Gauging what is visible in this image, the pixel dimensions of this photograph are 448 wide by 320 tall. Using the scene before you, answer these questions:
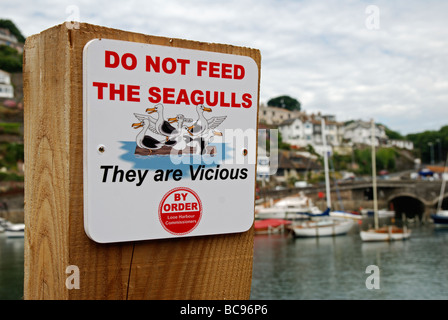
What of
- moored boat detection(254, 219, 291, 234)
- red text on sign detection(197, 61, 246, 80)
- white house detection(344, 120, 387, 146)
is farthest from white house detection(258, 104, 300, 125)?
red text on sign detection(197, 61, 246, 80)

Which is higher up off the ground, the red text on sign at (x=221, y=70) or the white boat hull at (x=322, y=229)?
the red text on sign at (x=221, y=70)

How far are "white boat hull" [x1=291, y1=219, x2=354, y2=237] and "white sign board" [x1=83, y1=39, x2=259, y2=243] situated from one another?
1877 inches

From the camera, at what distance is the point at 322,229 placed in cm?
4934

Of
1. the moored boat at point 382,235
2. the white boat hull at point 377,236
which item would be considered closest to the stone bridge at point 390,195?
the moored boat at point 382,235

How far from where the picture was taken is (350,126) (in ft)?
409

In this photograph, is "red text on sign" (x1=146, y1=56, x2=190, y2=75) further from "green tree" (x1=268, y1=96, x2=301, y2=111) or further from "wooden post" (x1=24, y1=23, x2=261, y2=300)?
"green tree" (x1=268, y1=96, x2=301, y2=111)

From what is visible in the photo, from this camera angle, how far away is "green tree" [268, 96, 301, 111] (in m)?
124

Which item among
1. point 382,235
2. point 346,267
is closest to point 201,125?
point 346,267

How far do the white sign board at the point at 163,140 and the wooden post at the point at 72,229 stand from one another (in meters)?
0.03

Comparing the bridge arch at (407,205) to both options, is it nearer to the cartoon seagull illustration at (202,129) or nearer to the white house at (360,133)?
the white house at (360,133)

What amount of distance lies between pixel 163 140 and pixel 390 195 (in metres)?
73.2

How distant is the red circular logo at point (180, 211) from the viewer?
144 cm
